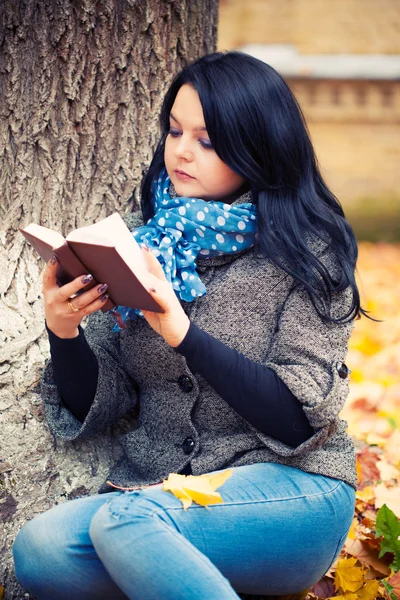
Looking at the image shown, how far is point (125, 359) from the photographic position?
2248mm

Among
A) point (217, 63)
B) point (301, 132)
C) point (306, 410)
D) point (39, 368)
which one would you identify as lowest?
point (39, 368)

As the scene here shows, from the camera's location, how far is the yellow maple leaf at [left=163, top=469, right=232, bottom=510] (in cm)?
185

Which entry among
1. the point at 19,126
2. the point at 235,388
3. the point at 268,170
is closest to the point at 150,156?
the point at 19,126

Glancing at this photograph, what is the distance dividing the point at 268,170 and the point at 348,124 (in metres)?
5.73

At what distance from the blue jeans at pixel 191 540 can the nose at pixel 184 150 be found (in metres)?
0.81

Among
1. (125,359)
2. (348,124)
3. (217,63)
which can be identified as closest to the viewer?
(217,63)

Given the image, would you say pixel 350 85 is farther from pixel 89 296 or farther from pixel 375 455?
pixel 89 296

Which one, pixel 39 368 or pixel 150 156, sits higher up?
pixel 150 156

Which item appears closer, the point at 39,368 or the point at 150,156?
the point at 39,368

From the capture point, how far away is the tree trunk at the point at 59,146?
231 centimetres

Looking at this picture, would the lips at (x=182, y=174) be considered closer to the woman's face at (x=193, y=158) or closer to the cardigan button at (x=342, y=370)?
the woman's face at (x=193, y=158)

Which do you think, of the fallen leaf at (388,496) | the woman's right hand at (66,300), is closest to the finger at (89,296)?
the woman's right hand at (66,300)

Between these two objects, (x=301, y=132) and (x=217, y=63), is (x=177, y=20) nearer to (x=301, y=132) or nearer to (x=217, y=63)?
(x=217, y=63)

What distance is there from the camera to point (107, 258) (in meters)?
1.74
